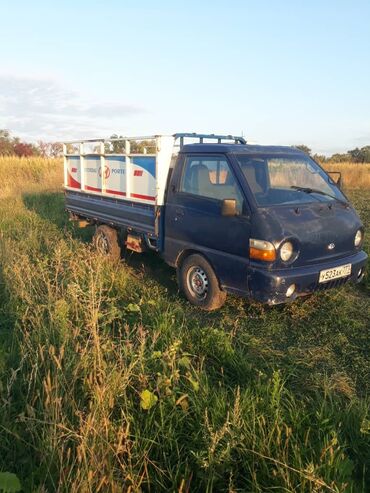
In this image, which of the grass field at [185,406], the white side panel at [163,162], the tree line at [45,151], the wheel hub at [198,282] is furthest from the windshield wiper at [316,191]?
the tree line at [45,151]

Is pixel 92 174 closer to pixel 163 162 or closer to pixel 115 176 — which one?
pixel 115 176

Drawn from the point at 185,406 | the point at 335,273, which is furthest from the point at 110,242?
the point at 185,406

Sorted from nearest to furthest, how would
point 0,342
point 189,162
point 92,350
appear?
point 92,350 → point 0,342 → point 189,162

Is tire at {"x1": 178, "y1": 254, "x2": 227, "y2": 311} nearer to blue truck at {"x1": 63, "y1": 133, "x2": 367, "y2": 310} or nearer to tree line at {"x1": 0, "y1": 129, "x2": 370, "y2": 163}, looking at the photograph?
blue truck at {"x1": 63, "y1": 133, "x2": 367, "y2": 310}

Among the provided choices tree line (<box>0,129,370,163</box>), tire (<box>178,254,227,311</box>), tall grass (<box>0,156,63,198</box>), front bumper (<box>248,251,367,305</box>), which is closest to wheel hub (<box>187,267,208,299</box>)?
tire (<box>178,254,227,311</box>)

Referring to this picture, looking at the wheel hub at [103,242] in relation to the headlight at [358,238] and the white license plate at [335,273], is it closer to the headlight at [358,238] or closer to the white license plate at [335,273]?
the white license plate at [335,273]

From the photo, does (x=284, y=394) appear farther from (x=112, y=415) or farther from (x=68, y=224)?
(x=68, y=224)

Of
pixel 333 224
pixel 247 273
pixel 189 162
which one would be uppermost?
pixel 189 162

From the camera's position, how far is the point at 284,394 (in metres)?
3.28

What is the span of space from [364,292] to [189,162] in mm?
2909

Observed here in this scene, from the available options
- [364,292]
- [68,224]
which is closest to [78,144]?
[68,224]

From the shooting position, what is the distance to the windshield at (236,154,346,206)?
488 cm

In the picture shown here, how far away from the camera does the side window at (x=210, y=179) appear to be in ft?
16.1

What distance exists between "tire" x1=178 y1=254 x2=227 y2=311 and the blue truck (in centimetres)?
1
